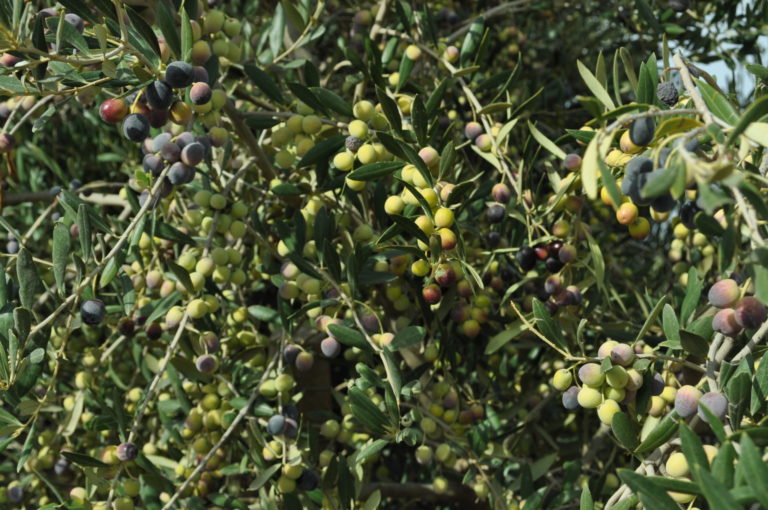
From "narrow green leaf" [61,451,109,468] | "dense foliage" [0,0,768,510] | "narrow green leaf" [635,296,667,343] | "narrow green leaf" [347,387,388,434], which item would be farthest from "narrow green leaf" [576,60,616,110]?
"narrow green leaf" [61,451,109,468]

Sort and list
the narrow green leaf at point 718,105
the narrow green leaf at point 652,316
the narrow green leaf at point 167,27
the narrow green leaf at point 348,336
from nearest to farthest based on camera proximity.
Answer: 1. the narrow green leaf at point 718,105
2. the narrow green leaf at point 652,316
3. the narrow green leaf at point 167,27
4. the narrow green leaf at point 348,336

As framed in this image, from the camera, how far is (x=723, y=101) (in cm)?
89

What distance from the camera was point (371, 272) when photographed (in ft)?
4.58

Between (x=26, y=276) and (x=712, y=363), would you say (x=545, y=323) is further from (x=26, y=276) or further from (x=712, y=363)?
(x=26, y=276)

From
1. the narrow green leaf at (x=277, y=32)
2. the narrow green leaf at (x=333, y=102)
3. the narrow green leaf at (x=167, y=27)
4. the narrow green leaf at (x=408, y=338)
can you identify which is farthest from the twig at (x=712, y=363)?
the narrow green leaf at (x=277, y=32)

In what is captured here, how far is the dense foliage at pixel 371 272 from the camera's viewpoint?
3.08ft

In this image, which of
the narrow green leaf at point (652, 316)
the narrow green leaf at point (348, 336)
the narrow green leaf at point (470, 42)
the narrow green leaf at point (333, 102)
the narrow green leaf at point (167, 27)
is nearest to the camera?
the narrow green leaf at point (652, 316)

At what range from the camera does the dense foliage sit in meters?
0.94

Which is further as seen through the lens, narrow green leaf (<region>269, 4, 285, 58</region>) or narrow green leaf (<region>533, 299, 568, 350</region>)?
narrow green leaf (<region>269, 4, 285, 58</region>)

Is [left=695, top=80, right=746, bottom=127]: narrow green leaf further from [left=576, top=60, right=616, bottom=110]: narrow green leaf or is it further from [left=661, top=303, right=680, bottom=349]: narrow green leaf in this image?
[left=661, top=303, right=680, bottom=349]: narrow green leaf

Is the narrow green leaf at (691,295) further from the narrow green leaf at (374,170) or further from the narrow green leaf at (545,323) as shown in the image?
the narrow green leaf at (374,170)

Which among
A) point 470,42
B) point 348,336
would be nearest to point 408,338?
point 348,336

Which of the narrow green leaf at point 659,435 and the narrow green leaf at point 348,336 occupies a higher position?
the narrow green leaf at point 659,435

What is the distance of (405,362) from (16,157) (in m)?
1.36
